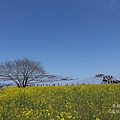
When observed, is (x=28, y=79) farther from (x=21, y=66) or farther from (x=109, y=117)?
(x=109, y=117)

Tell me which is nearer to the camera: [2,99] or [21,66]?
[2,99]

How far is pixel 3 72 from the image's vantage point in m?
42.6

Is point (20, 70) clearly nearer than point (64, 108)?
No

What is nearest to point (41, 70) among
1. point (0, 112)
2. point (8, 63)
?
point (8, 63)

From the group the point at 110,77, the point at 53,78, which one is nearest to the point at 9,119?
the point at 110,77

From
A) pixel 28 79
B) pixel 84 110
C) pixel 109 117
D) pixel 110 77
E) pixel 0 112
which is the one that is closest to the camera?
pixel 109 117

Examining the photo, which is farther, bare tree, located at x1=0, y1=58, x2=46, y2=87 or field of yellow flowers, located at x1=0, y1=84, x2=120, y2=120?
bare tree, located at x1=0, y1=58, x2=46, y2=87

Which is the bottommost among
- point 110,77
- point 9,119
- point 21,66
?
point 9,119

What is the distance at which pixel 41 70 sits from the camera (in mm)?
42844

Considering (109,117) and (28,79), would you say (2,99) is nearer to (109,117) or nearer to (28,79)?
(109,117)

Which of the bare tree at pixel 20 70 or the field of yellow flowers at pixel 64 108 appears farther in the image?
the bare tree at pixel 20 70

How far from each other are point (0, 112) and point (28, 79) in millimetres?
36047

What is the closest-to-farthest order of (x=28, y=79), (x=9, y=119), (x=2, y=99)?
1. (x=9, y=119)
2. (x=2, y=99)
3. (x=28, y=79)

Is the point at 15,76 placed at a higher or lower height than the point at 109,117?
higher
